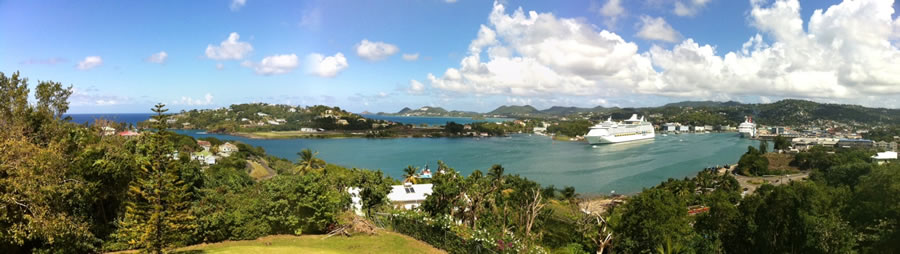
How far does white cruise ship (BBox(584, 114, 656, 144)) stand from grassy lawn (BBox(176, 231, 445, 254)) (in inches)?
2381

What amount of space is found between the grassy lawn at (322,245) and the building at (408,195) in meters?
7.73

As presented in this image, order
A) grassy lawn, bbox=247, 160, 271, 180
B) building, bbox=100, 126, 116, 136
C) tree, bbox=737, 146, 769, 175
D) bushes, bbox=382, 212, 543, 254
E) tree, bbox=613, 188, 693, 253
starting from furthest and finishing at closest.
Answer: tree, bbox=737, 146, 769, 175 < grassy lawn, bbox=247, 160, 271, 180 < building, bbox=100, 126, 116, 136 < tree, bbox=613, 188, 693, 253 < bushes, bbox=382, 212, 543, 254

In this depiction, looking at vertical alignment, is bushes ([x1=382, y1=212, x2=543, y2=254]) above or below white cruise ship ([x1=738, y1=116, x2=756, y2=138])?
above

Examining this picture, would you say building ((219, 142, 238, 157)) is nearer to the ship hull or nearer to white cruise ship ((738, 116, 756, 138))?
the ship hull

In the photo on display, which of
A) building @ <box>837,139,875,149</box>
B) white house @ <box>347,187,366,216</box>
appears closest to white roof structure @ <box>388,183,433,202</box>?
white house @ <box>347,187,366,216</box>

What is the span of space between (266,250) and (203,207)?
264cm

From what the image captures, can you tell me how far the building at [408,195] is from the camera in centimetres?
1809

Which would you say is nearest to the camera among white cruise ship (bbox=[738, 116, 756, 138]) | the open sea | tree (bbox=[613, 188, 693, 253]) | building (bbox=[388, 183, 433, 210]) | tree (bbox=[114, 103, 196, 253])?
tree (bbox=[114, 103, 196, 253])

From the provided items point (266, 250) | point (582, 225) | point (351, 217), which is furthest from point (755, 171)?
point (266, 250)

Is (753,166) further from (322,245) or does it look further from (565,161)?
(322,245)

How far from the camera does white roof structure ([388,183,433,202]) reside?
60.2 feet

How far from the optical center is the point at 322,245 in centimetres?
930

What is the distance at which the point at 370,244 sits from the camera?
30.5ft

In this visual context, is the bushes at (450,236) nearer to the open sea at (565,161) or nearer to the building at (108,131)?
the building at (108,131)
